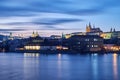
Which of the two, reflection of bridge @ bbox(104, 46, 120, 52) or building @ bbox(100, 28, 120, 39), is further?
building @ bbox(100, 28, 120, 39)

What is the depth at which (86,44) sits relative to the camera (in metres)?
71.2

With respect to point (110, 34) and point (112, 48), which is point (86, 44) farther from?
point (110, 34)

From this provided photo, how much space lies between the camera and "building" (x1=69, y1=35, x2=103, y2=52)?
70800mm

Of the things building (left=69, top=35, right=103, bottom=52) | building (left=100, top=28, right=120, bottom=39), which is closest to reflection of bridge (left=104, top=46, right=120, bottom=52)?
building (left=69, top=35, right=103, bottom=52)

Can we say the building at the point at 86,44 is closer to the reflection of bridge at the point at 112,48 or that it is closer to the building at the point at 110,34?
the reflection of bridge at the point at 112,48

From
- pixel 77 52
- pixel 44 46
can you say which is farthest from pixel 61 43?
pixel 77 52

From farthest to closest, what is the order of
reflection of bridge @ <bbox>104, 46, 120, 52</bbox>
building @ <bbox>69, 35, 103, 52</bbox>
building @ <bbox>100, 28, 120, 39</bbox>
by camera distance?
building @ <bbox>100, 28, 120, 39</bbox>
reflection of bridge @ <bbox>104, 46, 120, 52</bbox>
building @ <bbox>69, 35, 103, 52</bbox>

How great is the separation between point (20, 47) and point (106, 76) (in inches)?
2528

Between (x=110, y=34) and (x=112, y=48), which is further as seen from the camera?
(x=110, y=34)

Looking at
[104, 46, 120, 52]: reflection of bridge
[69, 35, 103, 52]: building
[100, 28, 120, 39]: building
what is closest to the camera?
[69, 35, 103, 52]: building

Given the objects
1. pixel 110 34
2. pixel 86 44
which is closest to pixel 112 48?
pixel 86 44

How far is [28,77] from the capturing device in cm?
2166

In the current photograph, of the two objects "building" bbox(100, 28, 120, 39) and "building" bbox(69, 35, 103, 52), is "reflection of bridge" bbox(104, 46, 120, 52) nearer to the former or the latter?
"building" bbox(69, 35, 103, 52)

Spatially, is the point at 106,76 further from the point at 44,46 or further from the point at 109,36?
the point at 109,36
